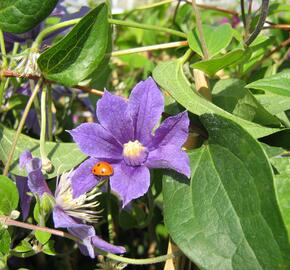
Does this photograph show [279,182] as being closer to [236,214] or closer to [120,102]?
[236,214]

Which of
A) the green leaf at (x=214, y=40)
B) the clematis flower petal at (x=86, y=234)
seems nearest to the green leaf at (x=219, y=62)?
the green leaf at (x=214, y=40)

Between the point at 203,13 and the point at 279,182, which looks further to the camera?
the point at 203,13

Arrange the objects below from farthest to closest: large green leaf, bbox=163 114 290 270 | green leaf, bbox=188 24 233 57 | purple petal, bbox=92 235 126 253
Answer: green leaf, bbox=188 24 233 57
purple petal, bbox=92 235 126 253
large green leaf, bbox=163 114 290 270

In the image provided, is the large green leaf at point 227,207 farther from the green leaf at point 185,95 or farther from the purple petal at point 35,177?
the purple petal at point 35,177

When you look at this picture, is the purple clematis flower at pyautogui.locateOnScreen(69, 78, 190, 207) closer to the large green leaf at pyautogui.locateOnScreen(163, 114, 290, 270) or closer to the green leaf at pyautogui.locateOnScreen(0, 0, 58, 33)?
the large green leaf at pyautogui.locateOnScreen(163, 114, 290, 270)

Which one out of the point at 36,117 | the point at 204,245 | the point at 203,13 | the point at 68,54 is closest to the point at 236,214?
the point at 204,245

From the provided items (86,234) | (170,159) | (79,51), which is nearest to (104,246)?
(86,234)

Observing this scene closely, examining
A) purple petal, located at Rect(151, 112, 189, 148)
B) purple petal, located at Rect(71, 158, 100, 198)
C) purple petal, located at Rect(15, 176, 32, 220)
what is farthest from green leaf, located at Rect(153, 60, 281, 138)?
purple petal, located at Rect(15, 176, 32, 220)
